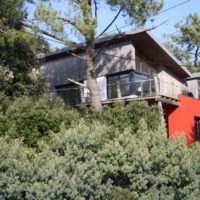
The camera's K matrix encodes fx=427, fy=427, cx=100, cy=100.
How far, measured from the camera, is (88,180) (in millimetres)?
9297

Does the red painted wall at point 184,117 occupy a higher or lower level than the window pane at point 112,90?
lower

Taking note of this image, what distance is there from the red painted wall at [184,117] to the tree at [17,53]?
828 cm

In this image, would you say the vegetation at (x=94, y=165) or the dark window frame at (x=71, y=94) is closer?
the vegetation at (x=94, y=165)

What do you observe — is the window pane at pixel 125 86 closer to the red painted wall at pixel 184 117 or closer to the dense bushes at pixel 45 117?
the red painted wall at pixel 184 117

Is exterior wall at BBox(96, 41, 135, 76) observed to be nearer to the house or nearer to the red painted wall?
the house

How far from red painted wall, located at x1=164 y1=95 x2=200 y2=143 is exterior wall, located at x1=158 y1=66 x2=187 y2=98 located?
2.69 ft

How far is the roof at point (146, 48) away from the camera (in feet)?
76.7

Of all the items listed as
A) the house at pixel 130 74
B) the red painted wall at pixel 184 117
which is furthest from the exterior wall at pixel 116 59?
the red painted wall at pixel 184 117

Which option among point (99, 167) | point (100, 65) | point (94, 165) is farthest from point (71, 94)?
point (94, 165)

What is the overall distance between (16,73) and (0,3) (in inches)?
130

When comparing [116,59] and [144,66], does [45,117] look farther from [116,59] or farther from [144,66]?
[144,66]

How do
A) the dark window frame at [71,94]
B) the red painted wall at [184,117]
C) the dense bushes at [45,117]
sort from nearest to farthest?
the dense bushes at [45,117], the red painted wall at [184,117], the dark window frame at [71,94]

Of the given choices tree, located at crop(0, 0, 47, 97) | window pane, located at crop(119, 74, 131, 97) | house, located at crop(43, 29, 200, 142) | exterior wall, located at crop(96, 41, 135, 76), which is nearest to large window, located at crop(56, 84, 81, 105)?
house, located at crop(43, 29, 200, 142)

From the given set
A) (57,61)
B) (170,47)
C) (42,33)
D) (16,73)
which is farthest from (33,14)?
(170,47)
